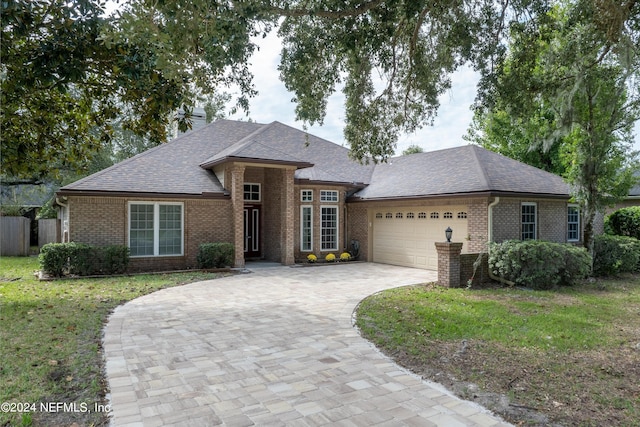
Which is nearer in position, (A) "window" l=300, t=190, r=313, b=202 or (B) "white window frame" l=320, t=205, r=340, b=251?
(A) "window" l=300, t=190, r=313, b=202

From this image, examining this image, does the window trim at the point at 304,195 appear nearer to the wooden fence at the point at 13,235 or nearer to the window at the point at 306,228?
the window at the point at 306,228

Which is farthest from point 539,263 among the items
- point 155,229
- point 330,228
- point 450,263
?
point 155,229

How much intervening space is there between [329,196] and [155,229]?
6.75 metres

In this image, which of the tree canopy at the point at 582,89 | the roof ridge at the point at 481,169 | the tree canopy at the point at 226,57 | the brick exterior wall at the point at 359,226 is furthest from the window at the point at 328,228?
the tree canopy at the point at 582,89

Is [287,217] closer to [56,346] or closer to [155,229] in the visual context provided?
[155,229]

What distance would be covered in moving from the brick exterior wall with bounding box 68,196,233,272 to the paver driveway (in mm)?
5135

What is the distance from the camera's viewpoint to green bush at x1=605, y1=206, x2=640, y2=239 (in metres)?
16.8

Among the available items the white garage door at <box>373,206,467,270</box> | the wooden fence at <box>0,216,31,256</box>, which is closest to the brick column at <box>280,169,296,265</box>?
the white garage door at <box>373,206,467,270</box>

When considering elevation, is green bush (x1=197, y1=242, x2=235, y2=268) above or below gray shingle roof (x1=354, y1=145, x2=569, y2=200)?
below

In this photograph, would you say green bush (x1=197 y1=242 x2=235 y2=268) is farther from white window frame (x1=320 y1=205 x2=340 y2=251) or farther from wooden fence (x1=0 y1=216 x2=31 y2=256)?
wooden fence (x1=0 y1=216 x2=31 y2=256)

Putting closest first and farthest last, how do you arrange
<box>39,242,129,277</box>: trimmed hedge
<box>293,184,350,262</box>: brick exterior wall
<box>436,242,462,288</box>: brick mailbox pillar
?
<box>436,242,462,288</box>: brick mailbox pillar, <box>39,242,129,277</box>: trimmed hedge, <box>293,184,350,262</box>: brick exterior wall

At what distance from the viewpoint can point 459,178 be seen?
45.3ft

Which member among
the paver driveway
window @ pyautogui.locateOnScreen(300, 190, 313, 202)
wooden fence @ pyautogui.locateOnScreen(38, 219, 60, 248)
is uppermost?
window @ pyautogui.locateOnScreen(300, 190, 313, 202)

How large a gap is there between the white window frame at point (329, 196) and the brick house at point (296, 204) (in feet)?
0.17
